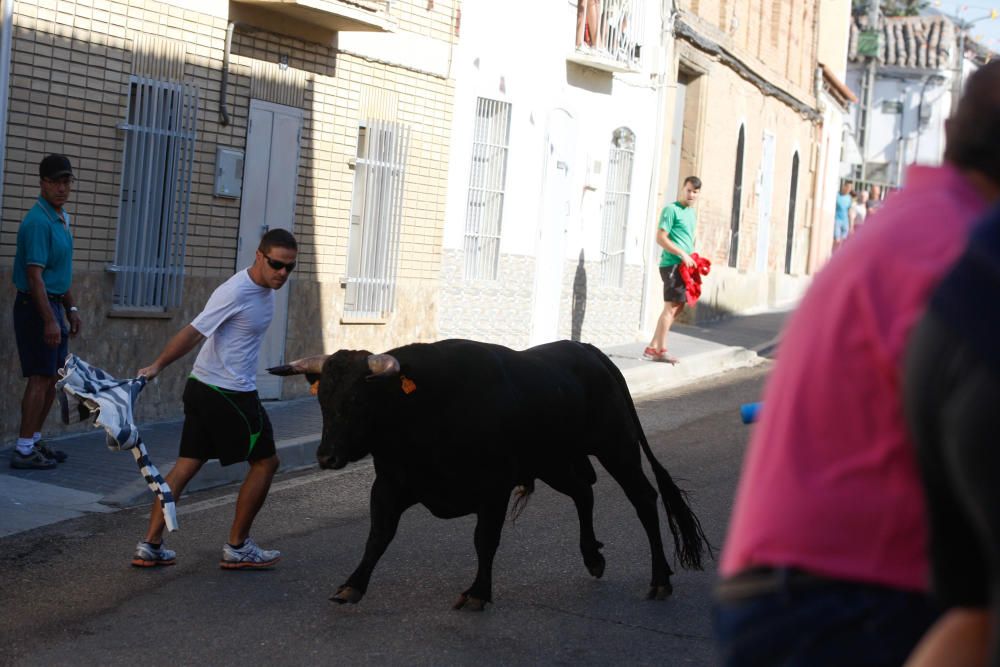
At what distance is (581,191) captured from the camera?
18547mm

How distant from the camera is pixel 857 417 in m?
2.24

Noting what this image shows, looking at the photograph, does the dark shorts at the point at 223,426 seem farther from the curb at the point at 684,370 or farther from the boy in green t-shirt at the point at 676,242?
the boy in green t-shirt at the point at 676,242

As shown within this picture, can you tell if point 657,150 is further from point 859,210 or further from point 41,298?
point 859,210

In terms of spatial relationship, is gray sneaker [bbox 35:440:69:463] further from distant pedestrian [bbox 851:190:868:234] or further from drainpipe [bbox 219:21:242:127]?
distant pedestrian [bbox 851:190:868:234]

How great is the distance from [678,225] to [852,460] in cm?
1461

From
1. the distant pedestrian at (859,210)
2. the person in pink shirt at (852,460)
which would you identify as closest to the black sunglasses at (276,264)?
the person in pink shirt at (852,460)

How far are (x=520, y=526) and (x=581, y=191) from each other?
34.5ft

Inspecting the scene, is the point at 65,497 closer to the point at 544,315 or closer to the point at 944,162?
the point at 944,162

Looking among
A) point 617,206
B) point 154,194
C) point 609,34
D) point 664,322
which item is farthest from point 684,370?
point 154,194

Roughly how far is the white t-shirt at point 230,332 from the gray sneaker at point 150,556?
2.80 feet

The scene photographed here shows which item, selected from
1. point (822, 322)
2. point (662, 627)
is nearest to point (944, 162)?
point (822, 322)

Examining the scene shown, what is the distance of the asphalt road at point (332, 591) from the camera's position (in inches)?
235

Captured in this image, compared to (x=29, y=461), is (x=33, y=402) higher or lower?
higher

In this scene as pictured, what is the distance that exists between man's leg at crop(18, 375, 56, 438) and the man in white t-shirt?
257cm
